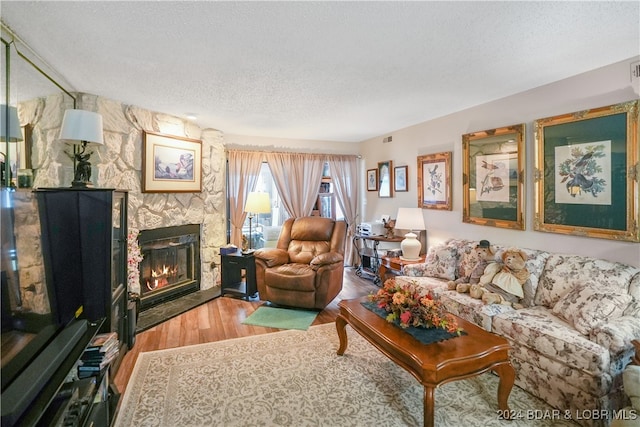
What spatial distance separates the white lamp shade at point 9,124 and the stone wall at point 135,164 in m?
0.26

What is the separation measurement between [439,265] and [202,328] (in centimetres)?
269

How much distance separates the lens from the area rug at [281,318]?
3332mm

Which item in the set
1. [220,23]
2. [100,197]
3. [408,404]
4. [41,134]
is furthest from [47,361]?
[41,134]

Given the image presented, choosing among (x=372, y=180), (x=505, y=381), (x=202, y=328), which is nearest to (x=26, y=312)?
(x=202, y=328)

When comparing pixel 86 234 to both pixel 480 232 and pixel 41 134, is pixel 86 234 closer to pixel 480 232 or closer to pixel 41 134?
pixel 41 134

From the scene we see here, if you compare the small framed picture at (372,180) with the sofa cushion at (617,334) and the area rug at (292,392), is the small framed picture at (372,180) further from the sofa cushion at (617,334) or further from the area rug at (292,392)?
the sofa cushion at (617,334)

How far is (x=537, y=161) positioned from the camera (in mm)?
2930

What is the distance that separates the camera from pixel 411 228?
13.5 ft

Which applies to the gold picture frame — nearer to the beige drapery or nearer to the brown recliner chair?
the brown recliner chair

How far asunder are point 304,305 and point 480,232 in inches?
→ 88.7

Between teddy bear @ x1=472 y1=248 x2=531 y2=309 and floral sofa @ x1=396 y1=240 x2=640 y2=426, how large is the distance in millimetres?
63

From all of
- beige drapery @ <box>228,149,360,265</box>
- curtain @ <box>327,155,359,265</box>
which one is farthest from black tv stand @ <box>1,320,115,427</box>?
curtain @ <box>327,155,359,265</box>

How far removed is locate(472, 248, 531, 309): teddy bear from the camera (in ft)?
8.75

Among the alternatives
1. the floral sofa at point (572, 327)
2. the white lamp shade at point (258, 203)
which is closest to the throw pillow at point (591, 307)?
the floral sofa at point (572, 327)
